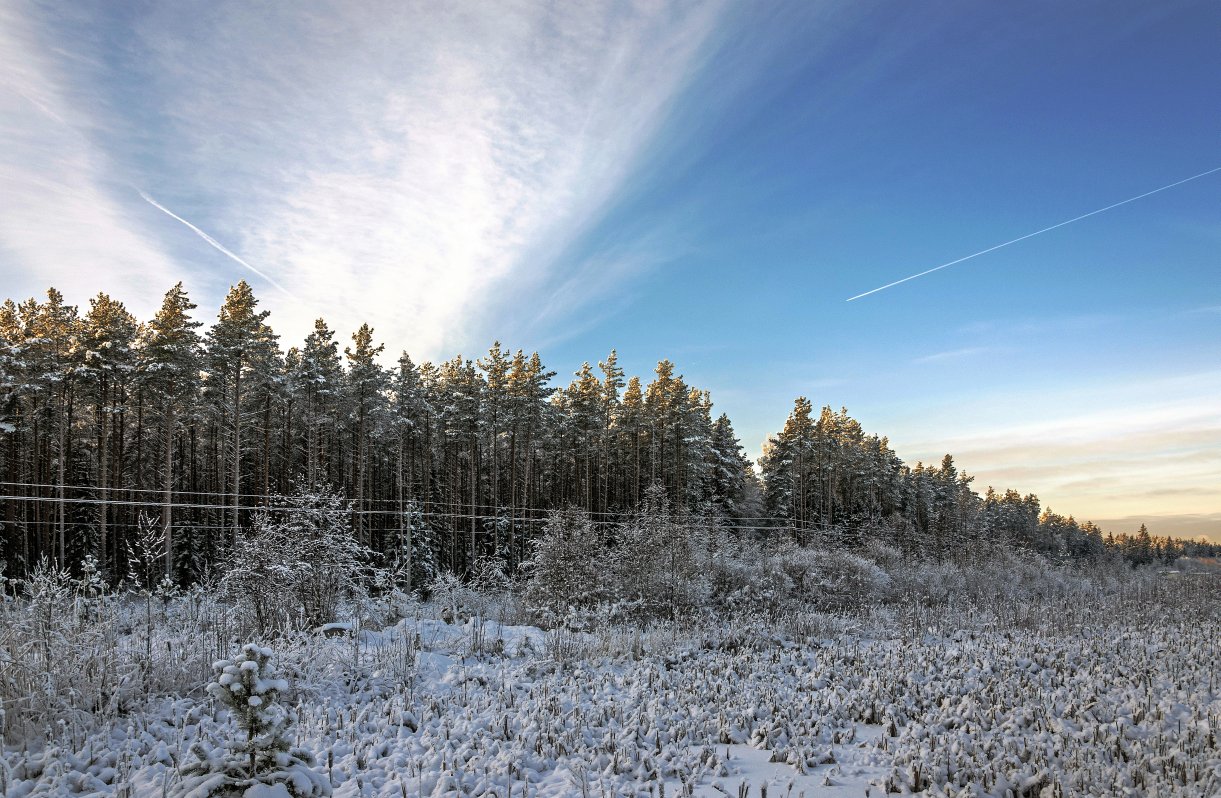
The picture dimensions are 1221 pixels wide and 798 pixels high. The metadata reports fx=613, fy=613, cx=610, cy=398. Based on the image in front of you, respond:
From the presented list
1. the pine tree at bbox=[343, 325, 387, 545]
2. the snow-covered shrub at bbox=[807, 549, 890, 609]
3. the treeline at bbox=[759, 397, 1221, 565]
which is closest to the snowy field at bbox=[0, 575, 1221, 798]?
the snow-covered shrub at bbox=[807, 549, 890, 609]

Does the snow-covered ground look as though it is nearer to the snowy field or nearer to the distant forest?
the snowy field

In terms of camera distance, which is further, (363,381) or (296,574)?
(363,381)

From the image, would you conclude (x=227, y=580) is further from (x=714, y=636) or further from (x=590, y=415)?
(x=590, y=415)

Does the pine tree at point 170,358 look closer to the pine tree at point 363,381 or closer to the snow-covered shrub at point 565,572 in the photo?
the pine tree at point 363,381

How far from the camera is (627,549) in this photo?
19125 millimetres

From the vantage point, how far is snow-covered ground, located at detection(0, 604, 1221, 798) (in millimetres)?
5930

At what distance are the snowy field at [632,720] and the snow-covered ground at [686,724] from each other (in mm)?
31

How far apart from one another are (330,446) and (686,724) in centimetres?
4460

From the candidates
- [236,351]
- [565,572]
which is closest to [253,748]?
[565,572]

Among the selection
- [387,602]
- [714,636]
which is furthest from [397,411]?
[714,636]

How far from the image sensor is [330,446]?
152 feet

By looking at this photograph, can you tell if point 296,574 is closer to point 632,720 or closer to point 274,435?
point 632,720

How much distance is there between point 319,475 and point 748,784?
33.0 metres

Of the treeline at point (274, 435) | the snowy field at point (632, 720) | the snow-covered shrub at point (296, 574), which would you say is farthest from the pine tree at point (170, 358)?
the snowy field at point (632, 720)
